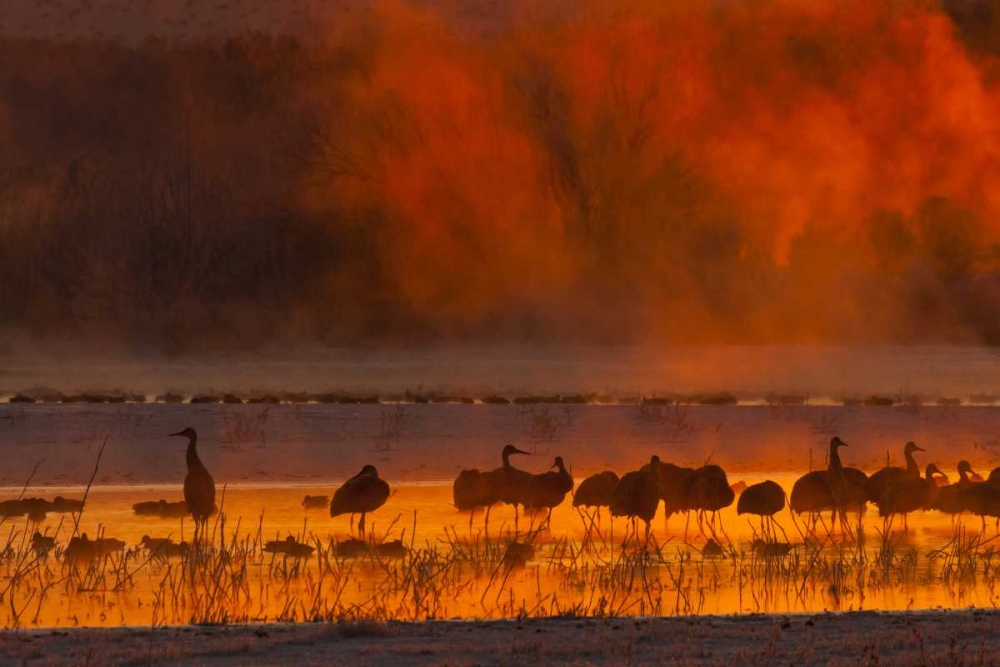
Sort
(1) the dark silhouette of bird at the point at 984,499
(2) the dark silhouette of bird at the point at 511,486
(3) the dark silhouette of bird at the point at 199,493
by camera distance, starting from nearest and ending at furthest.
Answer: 1. (3) the dark silhouette of bird at the point at 199,493
2. (1) the dark silhouette of bird at the point at 984,499
3. (2) the dark silhouette of bird at the point at 511,486

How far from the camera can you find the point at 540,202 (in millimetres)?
46875

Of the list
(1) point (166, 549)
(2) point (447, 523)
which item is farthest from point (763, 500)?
(1) point (166, 549)

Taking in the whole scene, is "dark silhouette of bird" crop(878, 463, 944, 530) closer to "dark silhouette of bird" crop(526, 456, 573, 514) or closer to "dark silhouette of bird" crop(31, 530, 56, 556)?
"dark silhouette of bird" crop(526, 456, 573, 514)

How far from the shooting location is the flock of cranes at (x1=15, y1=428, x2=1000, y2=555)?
47.5 feet

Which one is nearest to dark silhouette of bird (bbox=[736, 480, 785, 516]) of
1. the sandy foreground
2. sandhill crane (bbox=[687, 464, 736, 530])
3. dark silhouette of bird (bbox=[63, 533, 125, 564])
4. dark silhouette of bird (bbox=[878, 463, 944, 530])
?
sandhill crane (bbox=[687, 464, 736, 530])

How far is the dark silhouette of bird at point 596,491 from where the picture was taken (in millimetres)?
15445

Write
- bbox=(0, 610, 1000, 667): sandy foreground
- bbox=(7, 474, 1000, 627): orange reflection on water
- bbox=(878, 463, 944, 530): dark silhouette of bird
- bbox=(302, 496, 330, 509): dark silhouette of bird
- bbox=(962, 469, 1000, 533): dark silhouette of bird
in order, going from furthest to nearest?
1. bbox=(302, 496, 330, 509): dark silhouette of bird
2. bbox=(878, 463, 944, 530): dark silhouette of bird
3. bbox=(962, 469, 1000, 533): dark silhouette of bird
4. bbox=(7, 474, 1000, 627): orange reflection on water
5. bbox=(0, 610, 1000, 667): sandy foreground

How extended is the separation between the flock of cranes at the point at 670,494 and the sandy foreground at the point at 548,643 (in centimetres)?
425

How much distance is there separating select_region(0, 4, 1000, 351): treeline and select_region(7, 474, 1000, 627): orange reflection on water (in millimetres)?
24223

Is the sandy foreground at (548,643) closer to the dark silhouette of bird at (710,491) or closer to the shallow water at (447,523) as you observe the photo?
the shallow water at (447,523)

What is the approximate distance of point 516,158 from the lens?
47.7 meters

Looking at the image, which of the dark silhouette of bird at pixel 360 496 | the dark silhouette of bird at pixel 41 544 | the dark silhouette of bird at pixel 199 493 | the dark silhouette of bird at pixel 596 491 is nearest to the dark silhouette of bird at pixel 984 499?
the dark silhouette of bird at pixel 596 491

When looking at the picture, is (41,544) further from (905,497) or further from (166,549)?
(905,497)

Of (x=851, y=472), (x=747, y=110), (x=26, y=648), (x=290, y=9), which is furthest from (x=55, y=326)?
(x=290, y=9)
